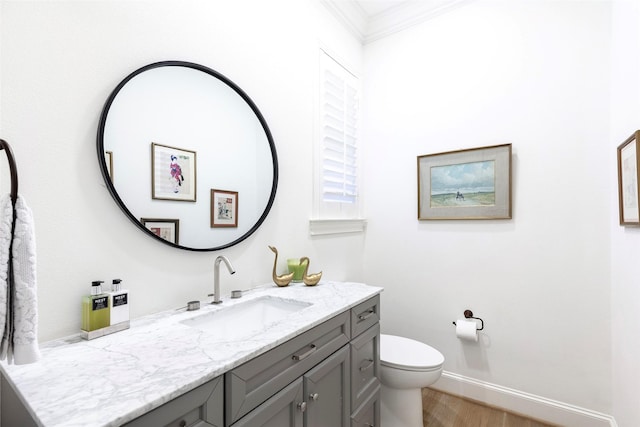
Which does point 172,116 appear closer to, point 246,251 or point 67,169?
point 67,169

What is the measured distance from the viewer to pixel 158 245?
125 centimetres

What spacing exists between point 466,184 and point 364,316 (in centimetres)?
127

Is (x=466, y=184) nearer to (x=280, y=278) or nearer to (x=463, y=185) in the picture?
(x=463, y=185)

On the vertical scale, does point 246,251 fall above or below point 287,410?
above

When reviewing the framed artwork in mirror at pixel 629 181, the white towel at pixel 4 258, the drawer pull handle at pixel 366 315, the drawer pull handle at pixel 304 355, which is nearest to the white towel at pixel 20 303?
the white towel at pixel 4 258

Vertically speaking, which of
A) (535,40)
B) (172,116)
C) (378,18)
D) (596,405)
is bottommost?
(596,405)

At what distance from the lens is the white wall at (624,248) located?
4.30 feet

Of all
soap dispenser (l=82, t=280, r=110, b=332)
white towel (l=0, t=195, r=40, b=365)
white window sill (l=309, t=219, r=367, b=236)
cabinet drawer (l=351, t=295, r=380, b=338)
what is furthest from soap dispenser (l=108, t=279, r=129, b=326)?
white window sill (l=309, t=219, r=367, b=236)

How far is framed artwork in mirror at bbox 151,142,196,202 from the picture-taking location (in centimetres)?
124

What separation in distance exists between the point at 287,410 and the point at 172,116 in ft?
4.05

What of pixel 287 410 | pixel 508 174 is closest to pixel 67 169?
pixel 287 410

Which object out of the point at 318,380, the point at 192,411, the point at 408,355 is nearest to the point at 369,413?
→ the point at 408,355

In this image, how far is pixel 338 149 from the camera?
2.35 meters

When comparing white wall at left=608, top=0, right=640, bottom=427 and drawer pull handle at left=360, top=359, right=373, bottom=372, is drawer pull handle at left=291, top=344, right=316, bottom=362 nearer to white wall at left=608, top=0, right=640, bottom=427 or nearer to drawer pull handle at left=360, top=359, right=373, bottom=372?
drawer pull handle at left=360, top=359, right=373, bottom=372
